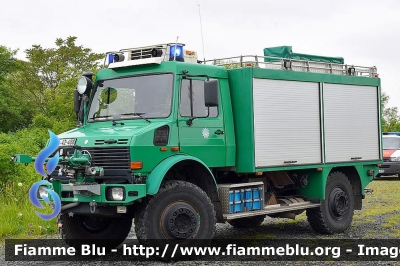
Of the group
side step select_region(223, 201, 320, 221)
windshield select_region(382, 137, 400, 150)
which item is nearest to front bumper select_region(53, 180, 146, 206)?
side step select_region(223, 201, 320, 221)

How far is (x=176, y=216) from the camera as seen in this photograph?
9.16 metres

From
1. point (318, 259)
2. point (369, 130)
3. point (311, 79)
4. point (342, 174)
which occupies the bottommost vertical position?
point (318, 259)

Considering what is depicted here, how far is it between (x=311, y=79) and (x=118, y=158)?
4375mm

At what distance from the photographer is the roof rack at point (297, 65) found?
10844 mm

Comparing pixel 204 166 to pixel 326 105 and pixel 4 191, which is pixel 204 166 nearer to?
pixel 326 105

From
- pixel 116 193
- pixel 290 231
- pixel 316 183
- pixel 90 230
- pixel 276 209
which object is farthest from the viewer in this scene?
pixel 290 231

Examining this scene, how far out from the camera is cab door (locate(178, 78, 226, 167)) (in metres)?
9.70

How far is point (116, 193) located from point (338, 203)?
5132mm

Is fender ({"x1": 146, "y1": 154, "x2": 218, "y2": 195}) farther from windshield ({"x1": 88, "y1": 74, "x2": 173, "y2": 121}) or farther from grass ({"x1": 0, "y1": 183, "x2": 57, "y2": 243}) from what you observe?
grass ({"x1": 0, "y1": 183, "x2": 57, "y2": 243})

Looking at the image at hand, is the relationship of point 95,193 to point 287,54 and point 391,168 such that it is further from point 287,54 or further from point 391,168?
point 391,168

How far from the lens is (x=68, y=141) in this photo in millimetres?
9625

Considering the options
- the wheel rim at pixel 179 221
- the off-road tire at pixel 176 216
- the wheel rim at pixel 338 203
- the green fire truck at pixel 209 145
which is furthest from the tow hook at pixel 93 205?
the wheel rim at pixel 338 203

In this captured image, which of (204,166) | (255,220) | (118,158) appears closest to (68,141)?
(118,158)

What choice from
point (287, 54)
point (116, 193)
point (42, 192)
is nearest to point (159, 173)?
point (116, 193)
